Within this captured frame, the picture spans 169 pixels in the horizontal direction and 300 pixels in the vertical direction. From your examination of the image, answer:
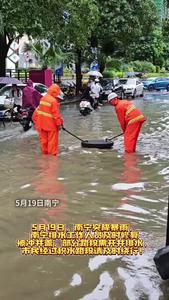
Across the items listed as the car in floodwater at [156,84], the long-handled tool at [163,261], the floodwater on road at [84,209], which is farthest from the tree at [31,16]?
the car in floodwater at [156,84]

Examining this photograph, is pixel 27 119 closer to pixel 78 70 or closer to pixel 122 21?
pixel 122 21

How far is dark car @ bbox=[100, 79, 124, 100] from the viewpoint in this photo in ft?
113

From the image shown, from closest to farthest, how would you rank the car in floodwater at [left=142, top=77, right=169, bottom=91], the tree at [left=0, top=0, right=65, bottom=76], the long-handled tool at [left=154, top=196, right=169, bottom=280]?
1. the long-handled tool at [left=154, top=196, right=169, bottom=280]
2. the tree at [left=0, top=0, right=65, bottom=76]
3. the car in floodwater at [left=142, top=77, right=169, bottom=91]

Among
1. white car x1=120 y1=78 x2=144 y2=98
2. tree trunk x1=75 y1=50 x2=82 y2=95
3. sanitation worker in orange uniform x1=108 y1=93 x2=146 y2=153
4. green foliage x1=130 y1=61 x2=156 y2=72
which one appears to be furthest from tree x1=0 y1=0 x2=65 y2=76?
green foliage x1=130 y1=61 x2=156 y2=72

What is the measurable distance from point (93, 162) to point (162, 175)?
1.91 meters

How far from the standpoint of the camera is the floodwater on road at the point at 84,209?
5164 mm

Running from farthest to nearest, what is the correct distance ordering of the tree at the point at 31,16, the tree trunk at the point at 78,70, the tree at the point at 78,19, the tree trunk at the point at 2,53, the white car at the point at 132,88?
the white car at the point at 132,88 < the tree trunk at the point at 78,70 < the tree trunk at the point at 2,53 < the tree at the point at 78,19 < the tree at the point at 31,16

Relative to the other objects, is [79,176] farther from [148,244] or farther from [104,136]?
[104,136]

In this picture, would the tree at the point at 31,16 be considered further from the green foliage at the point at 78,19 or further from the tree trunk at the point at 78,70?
the tree trunk at the point at 78,70

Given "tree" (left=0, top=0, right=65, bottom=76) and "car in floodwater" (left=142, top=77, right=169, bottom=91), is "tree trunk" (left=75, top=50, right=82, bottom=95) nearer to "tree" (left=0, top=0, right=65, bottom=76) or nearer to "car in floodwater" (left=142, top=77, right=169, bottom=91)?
"car in floodwater" (left=142, top=77, right=169, bottom=91)

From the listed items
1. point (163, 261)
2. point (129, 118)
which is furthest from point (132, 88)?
point (163, 261)

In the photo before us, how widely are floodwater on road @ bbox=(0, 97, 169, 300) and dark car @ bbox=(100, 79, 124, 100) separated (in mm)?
18710

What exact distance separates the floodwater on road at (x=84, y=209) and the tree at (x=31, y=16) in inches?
184

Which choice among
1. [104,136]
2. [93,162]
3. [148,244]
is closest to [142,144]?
[104,136]
